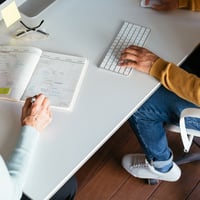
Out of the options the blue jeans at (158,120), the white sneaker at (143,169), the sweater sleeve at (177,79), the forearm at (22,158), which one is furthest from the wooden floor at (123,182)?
the forearm at (22,158)

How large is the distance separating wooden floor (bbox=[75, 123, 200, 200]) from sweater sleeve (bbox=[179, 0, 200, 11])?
71 cm

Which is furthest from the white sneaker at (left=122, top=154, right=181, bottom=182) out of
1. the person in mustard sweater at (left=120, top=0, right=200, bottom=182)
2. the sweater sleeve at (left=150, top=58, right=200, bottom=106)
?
the sweater sleeve at (left=150, top=58, right=200, bottom=106)

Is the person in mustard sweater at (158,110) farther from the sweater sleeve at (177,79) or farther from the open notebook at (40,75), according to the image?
the open notebook at (40,75)

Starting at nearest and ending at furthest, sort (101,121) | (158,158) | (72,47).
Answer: (101,121) < (72,47) < (158,158)

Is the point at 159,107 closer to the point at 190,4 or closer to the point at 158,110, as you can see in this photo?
the point at 158,110

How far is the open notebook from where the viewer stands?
1328 millimetres

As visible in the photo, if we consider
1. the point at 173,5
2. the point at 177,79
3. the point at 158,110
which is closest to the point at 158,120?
the point at 158,110

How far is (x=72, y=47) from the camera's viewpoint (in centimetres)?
148

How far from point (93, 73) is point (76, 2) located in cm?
40

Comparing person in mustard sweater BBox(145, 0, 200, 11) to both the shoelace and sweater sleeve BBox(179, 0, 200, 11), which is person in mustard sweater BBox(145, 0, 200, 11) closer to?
sweater sleeve BBox(179, 0, 200, 11)

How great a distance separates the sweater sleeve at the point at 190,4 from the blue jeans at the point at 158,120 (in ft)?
1.02

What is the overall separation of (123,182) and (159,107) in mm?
528

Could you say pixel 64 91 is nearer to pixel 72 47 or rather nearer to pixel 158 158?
pixel 72 47

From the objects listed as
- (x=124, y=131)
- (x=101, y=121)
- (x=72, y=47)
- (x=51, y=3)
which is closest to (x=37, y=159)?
(x=101, y=121)
